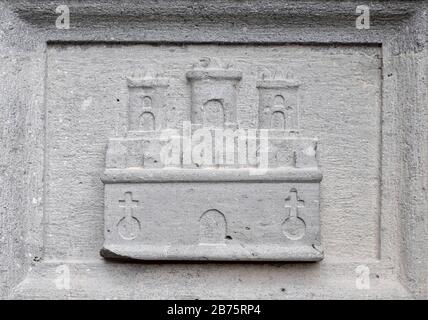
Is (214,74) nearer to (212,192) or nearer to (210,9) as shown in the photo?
(210,9)

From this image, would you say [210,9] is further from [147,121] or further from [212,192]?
[212,192]

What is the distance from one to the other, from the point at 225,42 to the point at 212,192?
0.40 meters

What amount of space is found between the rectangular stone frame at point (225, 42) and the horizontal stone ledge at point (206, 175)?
0.71 ft

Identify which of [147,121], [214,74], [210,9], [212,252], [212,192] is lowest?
[212,252]

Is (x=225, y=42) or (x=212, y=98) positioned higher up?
(x=225, y=42)

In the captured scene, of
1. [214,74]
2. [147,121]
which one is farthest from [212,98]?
[147,121]

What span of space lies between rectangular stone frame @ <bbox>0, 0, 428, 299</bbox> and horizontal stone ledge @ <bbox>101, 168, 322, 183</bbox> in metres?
0.22

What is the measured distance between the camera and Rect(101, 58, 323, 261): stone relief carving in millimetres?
1903

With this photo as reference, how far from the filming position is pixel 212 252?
75.2 inches

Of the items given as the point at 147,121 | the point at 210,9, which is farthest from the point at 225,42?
the point at 147,121

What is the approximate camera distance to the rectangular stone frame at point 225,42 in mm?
1926

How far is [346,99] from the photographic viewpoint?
6.47 ft

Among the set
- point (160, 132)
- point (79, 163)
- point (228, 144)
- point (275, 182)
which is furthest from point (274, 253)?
point (79, 163)

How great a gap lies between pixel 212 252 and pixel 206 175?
201mm
